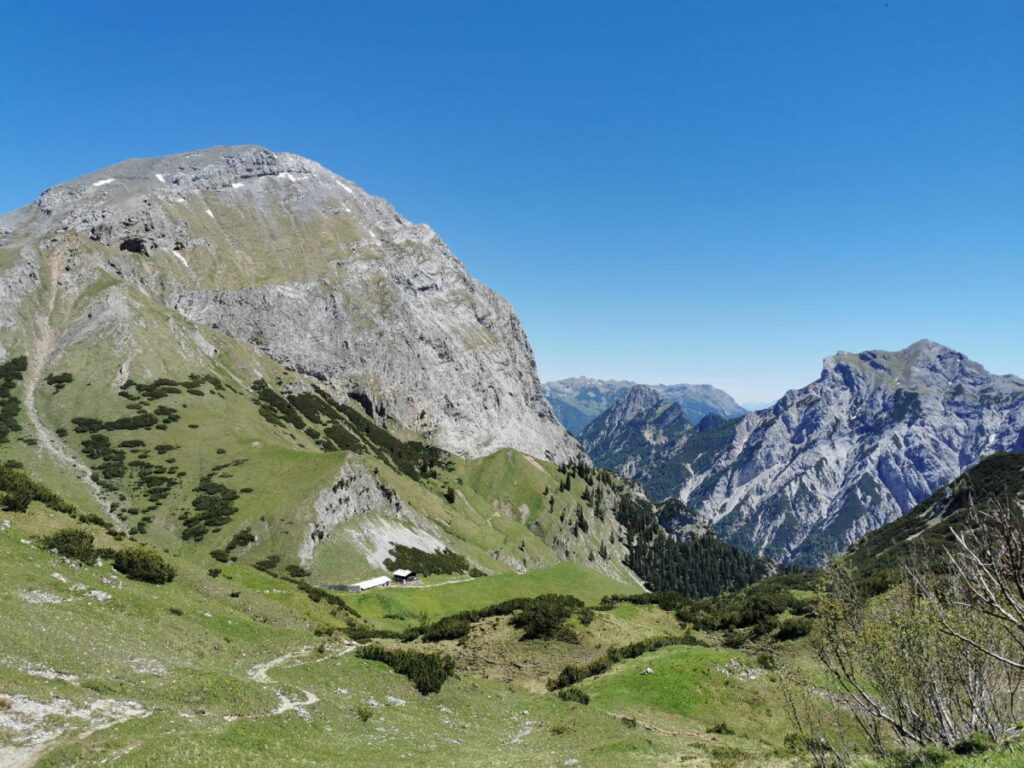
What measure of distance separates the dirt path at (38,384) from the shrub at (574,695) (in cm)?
9620

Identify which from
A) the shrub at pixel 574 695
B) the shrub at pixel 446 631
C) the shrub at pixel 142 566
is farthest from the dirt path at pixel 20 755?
the shrub at pixel 446 631

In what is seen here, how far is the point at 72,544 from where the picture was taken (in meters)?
32.5

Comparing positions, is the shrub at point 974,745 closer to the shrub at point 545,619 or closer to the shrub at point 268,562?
the shrub at point 545,619

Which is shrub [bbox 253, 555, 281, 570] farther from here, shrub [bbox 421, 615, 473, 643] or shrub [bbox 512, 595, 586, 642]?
shrub [bbox 512, 595, 586, 642]

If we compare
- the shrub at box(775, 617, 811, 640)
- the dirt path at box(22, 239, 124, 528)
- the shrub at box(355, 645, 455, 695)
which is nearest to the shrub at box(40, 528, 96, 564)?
the shrub at box(355, 645, 455, 695)

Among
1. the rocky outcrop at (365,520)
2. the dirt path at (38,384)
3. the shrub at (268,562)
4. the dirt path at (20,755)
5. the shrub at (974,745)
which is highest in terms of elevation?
the dirt path at (38,384)

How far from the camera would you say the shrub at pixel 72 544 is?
105 feet

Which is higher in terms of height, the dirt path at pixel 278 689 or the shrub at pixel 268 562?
the dirt path at pixel 278 689

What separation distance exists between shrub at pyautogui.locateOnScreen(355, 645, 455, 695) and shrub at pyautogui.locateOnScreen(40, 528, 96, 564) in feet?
56.8

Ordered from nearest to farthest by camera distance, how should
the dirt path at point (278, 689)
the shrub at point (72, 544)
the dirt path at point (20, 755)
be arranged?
the dirt path at point (20, 755) → the dirt path at point (278, 689) → the shrub at point (72, 544)

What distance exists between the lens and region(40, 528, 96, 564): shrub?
3195cm

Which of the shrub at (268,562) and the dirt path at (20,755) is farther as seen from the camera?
the shrub at (268,562)

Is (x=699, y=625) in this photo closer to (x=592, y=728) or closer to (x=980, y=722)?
(x=592, y=728)

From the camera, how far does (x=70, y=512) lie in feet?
126
